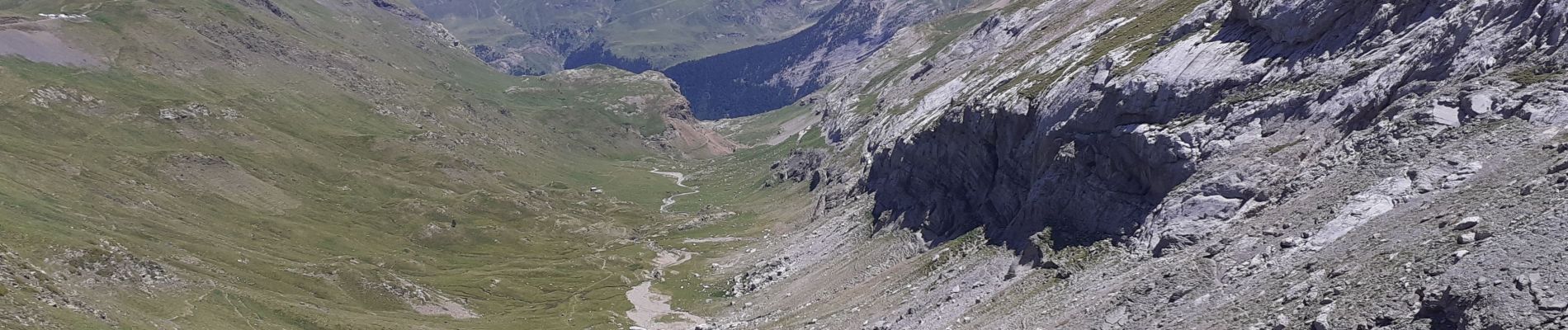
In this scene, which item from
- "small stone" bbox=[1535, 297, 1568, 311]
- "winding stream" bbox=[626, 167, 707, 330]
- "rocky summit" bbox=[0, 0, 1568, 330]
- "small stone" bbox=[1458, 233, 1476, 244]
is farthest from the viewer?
"winding stream" bbox=[626, 167, 707, 330]

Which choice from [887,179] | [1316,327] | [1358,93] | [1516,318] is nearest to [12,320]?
[1316,327]

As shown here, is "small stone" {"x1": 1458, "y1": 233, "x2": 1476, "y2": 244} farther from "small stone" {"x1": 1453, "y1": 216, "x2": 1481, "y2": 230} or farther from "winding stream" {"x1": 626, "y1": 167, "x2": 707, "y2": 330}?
"winding stream" {"x1": 626, "y1": 167, "x2": 707, "y2": 330}

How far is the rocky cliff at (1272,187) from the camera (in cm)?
4541

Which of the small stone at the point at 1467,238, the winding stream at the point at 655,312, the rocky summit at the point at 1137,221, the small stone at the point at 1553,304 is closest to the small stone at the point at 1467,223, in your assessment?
the rocky summit at the point at 1137,221

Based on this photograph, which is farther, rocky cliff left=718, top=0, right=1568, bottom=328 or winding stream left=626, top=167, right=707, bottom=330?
winding stream left=626, top=167, right=707, bottom=330

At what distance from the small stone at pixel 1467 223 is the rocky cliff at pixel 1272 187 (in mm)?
159

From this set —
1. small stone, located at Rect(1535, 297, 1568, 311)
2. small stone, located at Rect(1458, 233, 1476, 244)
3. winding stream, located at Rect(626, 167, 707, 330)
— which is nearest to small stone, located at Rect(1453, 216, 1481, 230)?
small stone, located at Rect(1458, 233, 1476, 244)

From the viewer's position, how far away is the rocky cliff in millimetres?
45406

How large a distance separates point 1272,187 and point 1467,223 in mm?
17741

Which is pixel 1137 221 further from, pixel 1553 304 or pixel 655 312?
pixel 655 312

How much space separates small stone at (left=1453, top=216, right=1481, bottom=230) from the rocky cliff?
159 millimetres

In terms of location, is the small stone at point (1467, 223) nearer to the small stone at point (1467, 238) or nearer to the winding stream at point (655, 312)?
the small stone at point (1467, 238)

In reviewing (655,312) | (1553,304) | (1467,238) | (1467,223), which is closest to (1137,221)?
(1467,223)

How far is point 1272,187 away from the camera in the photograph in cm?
6400
